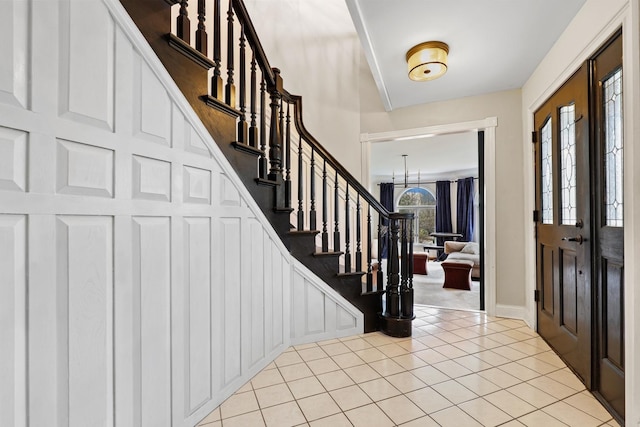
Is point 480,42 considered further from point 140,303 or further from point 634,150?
point 140,303

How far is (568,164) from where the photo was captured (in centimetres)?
216

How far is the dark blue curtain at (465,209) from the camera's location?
30.1ft

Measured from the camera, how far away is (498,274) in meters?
3.19

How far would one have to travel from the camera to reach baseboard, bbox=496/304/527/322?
10.1 feet

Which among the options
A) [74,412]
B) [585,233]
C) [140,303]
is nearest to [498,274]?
[585,233]

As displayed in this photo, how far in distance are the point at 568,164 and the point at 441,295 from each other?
2.67 metres

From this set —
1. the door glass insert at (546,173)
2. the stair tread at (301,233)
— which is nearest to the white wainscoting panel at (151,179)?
the stair tread at (301,233)

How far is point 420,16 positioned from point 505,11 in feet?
1.81

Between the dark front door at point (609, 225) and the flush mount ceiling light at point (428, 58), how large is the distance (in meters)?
0.95

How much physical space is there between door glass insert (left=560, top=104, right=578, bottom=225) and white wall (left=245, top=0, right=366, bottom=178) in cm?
208

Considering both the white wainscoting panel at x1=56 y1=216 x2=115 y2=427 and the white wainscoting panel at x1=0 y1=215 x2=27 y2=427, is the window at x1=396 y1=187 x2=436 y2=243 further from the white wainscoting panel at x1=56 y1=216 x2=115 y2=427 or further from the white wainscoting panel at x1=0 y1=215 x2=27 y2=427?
the white wainscoting panel at x1=0 y1=215 x2=27 y2=427

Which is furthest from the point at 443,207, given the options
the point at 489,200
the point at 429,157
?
the point at 489,200

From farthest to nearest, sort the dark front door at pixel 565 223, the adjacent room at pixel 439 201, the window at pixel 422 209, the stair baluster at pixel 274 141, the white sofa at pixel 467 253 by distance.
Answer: the window at pixel 422 209, the white sofa at pixel 467 253, the adjacent room at pixel 439 201, the stair baluster at pixel 274 141, the dark front door at pixel 565 223

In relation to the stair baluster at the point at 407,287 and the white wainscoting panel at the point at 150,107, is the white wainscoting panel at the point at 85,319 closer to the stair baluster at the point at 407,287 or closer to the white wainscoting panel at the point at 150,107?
the white wainscoting panel at the point at 150,107
